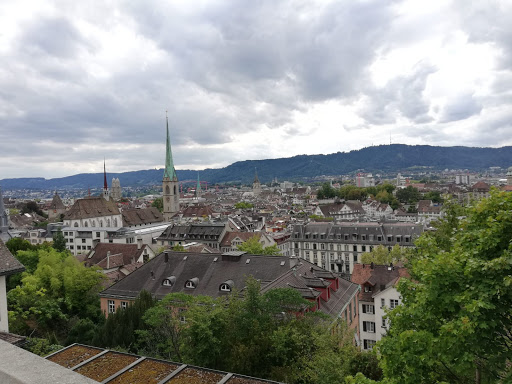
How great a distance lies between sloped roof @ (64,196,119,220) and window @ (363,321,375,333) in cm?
7658

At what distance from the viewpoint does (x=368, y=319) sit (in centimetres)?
3450

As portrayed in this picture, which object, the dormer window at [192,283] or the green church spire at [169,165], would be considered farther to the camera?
the green church spire at [169,165]

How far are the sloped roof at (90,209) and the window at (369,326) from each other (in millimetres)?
76580

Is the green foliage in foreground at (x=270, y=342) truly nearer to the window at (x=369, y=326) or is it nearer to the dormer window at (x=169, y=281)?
the dormer window at (x=169, y=281)

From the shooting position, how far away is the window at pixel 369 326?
3425cm

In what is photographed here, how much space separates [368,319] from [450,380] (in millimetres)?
26179

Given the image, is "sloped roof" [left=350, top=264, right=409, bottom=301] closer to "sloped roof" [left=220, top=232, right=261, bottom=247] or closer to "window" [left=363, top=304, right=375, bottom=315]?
"window" [left=363, top=304, right=375, bottom=315]

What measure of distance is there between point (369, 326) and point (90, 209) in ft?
264

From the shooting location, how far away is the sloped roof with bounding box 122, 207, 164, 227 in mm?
104262

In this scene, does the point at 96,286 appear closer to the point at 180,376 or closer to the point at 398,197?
the point at 180,376

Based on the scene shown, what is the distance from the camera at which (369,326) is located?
34.3 metres

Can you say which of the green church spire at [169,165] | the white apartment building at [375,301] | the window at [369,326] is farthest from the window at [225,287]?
the green church spire at [169,165]

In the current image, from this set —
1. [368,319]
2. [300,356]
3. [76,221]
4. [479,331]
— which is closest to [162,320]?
[300,356]

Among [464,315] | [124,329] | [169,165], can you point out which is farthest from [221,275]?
[169,165]
